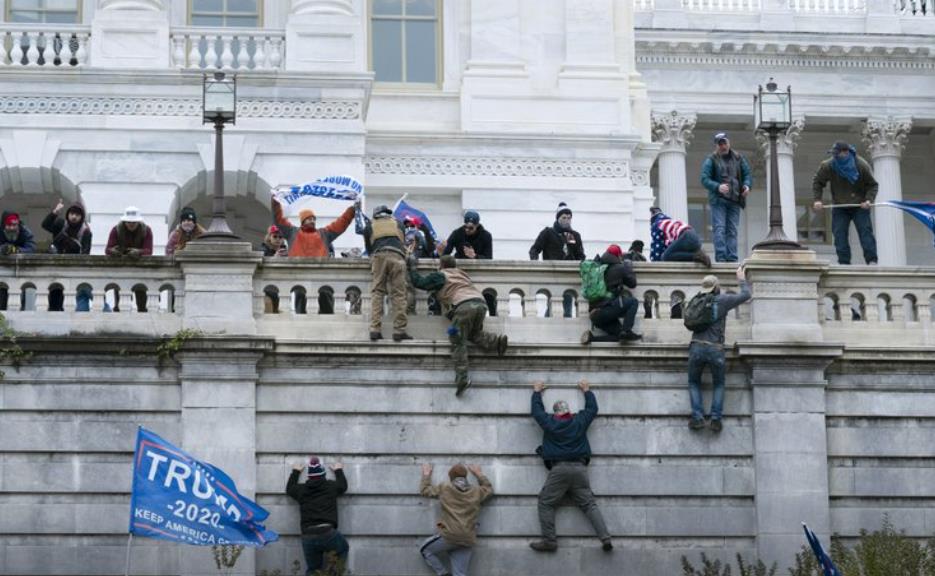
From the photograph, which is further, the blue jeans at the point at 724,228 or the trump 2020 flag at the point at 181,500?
the blue jeans at the point at 724,228

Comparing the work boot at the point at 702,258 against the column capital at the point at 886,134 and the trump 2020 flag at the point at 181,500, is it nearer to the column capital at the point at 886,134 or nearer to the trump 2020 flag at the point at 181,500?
the trump 2020 flag at the point at 181,500

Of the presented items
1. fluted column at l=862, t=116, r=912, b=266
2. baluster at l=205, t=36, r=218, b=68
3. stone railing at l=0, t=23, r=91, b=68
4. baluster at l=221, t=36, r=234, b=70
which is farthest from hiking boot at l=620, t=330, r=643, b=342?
fluted column at l=862, t=116, r=912, b=266

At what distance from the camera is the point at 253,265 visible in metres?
37.1

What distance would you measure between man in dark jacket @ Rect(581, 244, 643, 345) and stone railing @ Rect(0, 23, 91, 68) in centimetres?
1337

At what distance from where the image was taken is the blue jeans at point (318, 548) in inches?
1410

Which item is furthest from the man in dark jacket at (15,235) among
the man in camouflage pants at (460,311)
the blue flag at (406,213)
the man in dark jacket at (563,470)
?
the man in dark jacket at (563,470)

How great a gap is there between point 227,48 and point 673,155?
21594 mm

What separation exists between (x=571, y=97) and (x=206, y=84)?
541 inches

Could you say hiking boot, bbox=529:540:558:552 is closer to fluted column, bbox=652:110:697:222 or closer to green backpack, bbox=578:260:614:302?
green backpack, bbox=578:260:614:302

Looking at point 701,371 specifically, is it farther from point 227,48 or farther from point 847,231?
point 227,48

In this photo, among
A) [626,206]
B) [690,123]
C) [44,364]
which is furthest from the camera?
[690,123]

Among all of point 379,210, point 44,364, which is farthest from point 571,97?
point 44,364

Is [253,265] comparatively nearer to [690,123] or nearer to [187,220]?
[187,220]

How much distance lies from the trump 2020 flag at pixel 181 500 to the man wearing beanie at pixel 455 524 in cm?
269
